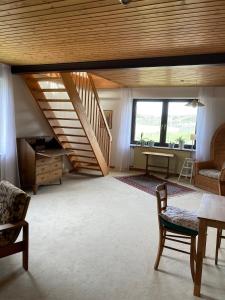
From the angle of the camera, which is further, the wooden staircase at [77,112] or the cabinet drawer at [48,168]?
the wooden staircase at [77,112]

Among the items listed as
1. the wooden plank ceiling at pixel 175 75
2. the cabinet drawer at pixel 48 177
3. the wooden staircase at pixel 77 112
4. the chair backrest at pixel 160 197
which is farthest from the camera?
the wooden staircase at pixel 77 112

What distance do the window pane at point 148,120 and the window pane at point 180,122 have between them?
313 millimetres

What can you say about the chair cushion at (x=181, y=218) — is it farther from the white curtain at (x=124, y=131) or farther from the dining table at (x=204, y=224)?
the white curtain at (x=124, y=131)

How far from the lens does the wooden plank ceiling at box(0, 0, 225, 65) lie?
2131mm

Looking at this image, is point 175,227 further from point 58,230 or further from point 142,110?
point 142,110

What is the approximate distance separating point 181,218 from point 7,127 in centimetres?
362

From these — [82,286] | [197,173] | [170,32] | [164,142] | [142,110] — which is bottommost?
[82,286]

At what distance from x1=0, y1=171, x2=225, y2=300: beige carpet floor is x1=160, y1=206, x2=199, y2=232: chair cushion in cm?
51

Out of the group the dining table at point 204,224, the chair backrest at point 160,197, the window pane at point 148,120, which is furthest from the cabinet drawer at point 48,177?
the dining table at point 204,224

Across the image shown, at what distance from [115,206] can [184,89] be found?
3.92 meters

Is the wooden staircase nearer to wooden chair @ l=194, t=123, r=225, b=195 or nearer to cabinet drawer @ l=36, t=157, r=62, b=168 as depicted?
cabinet drawer @ l=36, t=157, r=62, b=168

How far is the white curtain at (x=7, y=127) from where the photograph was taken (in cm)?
473

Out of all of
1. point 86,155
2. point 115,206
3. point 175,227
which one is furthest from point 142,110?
point 175,227

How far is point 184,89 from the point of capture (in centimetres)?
677
